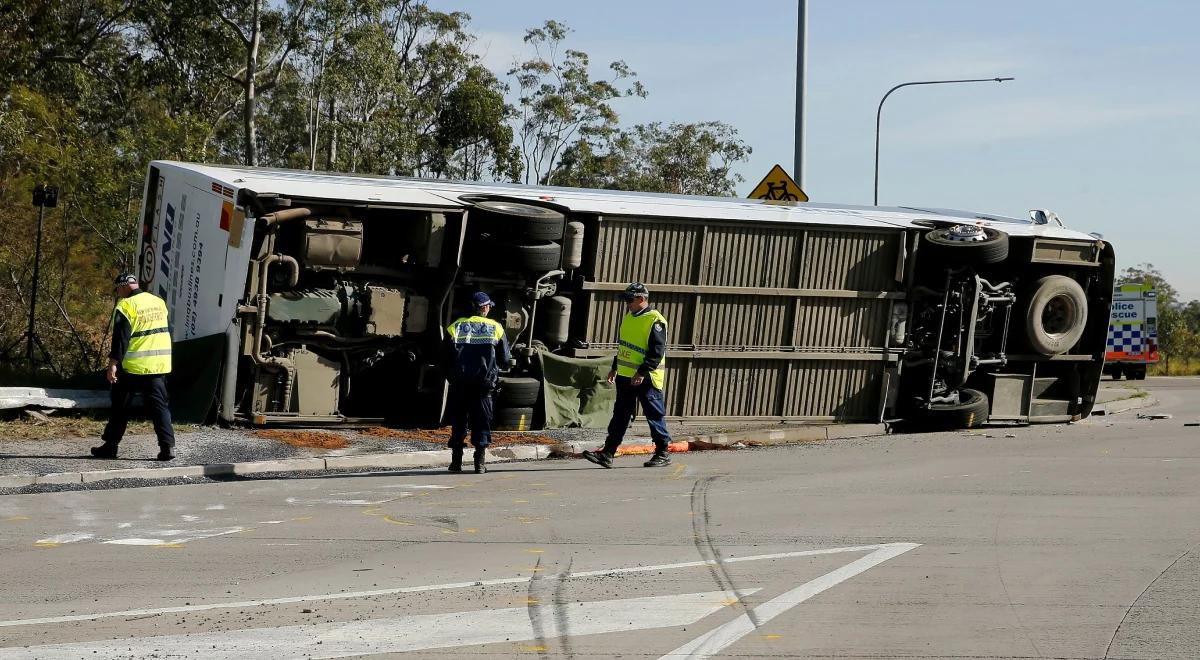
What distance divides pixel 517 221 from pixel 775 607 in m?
7.73

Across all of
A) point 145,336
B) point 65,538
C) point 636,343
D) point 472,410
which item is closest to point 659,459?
point 636,343

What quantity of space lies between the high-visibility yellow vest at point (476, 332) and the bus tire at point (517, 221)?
2.16 metres

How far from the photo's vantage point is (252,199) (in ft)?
41.2

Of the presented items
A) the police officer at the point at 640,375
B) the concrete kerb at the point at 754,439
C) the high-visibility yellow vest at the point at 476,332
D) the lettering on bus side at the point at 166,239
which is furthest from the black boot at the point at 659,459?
the lettering on bus side at the point at 166,239

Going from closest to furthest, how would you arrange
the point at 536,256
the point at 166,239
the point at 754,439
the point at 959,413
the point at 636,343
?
1. the point at 636,343
2. the point at 536,256
3. the point at 166,239
4. the point at 754,439
5. the point at 959,413

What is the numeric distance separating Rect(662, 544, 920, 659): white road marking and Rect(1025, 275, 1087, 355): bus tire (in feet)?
29.6

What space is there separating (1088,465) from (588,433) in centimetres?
510

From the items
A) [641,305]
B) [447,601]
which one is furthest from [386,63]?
[447,601]

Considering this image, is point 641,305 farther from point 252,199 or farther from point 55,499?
point 55,499

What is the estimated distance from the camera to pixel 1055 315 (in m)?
17.0

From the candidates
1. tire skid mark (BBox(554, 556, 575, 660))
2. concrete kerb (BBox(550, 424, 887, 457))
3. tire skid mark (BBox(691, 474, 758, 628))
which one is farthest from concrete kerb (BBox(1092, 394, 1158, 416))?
tire skid mark (BBox(554, 556, 575, 660))

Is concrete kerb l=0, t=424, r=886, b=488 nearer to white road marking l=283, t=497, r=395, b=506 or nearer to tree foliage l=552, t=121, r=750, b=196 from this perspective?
white road marking l=283, t=497, r=395, b=506

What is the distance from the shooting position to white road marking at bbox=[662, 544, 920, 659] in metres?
5.80

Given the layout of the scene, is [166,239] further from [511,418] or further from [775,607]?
[775,607]
